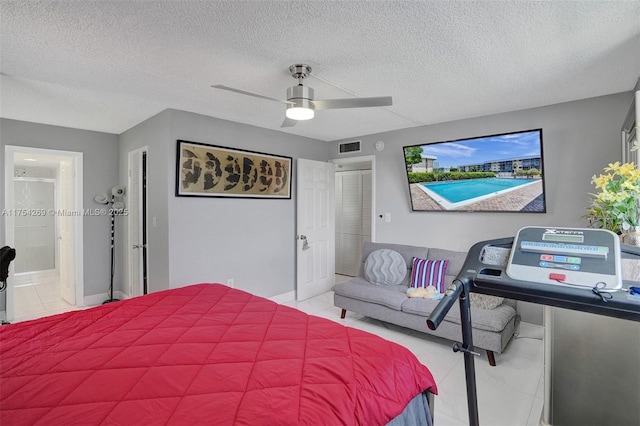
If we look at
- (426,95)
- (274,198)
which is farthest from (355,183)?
(426,95)

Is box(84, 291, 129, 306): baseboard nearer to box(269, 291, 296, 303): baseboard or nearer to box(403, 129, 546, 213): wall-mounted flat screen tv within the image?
box(269, 291, 296, 303): baseboard

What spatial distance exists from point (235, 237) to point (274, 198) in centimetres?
78

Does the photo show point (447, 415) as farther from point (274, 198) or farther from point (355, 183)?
point (355, 183)

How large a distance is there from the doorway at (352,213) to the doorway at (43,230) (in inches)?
161

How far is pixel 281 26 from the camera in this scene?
1.82m

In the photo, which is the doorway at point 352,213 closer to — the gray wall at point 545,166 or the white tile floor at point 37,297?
the gray wall at point 545,166

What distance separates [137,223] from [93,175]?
1045mm

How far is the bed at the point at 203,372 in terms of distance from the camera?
112 cm

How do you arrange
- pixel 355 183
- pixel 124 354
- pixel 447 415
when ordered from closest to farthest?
pixel 124 354, pixel 447 415, pixel 355 183

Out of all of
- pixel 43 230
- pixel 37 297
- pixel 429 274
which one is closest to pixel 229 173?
pixel 429 274

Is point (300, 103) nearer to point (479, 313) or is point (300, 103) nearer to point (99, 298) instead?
point (479, 313)

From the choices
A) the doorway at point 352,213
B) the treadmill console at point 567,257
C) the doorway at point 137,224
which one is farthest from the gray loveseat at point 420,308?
the doorway at point 137,224

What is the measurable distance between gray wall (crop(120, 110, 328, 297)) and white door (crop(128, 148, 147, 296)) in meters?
0.27

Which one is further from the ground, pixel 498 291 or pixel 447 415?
pixel 498 291
